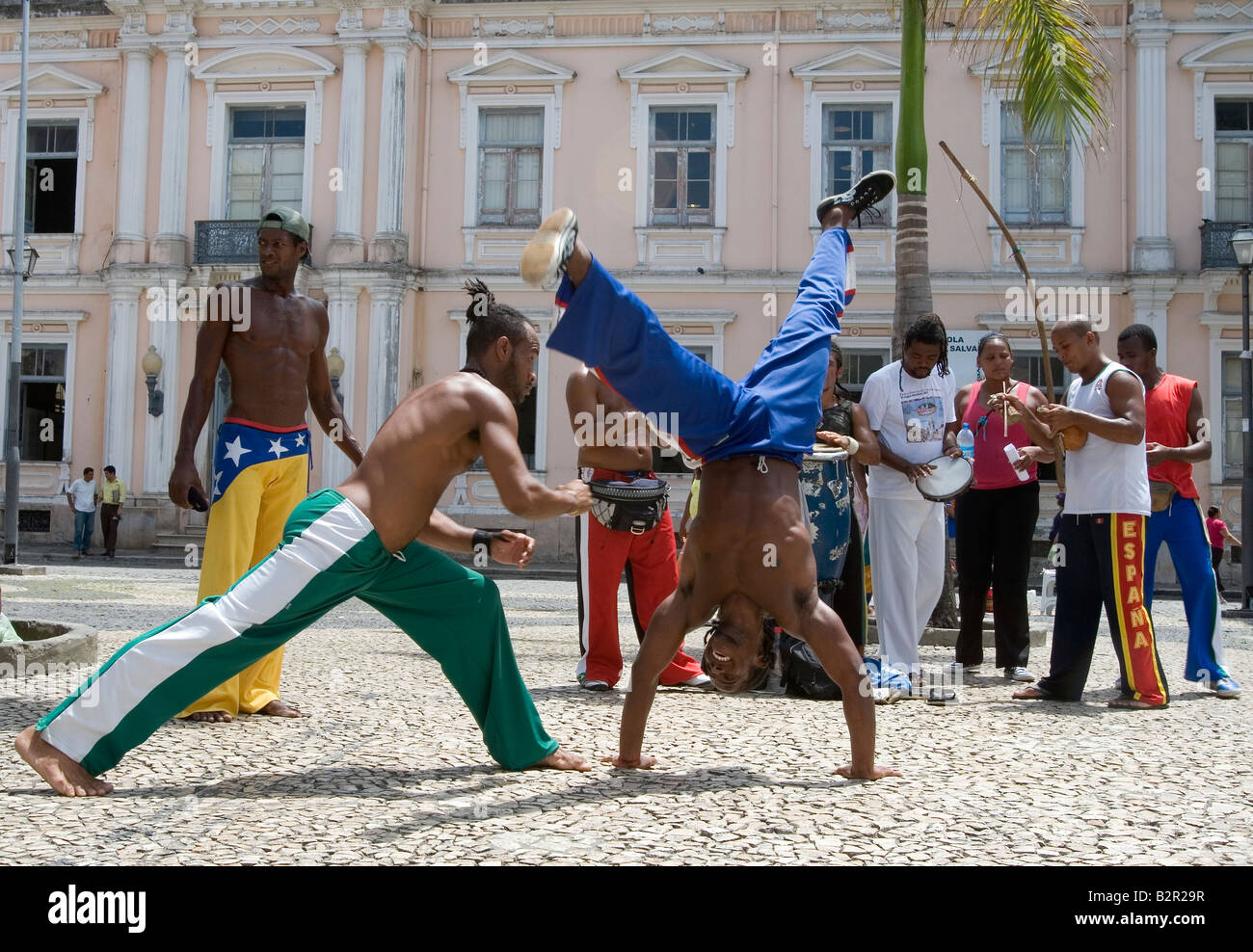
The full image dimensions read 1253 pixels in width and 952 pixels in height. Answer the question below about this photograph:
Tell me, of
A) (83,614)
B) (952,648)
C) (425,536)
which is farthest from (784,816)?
(83,614)

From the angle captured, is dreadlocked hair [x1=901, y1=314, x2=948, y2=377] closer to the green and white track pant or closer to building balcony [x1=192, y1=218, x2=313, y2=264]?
the green and white track pant

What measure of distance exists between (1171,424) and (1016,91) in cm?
399

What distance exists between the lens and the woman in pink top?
7.27m

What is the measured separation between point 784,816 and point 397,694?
2960 millimetres

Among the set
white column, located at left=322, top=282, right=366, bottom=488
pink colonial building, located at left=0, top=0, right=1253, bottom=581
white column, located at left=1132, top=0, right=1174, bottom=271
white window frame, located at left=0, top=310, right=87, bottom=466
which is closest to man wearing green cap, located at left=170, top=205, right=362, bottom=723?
pink colonial building, located at left=0, top=0, right=1253, bottom=581

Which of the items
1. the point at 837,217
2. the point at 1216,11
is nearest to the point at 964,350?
the point at 1216,11

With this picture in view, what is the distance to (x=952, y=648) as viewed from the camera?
9555mm

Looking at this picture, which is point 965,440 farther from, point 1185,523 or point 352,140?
point 352,140

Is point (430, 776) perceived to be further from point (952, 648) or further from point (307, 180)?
point (307, 180)

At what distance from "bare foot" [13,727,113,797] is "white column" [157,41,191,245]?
2105 cm

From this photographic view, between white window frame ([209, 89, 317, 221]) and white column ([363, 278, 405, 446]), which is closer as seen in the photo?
white column ([363, 278, 405, 446])

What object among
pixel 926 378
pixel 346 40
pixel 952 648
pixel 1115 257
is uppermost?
pixel 346 40

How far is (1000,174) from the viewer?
2170 cm
